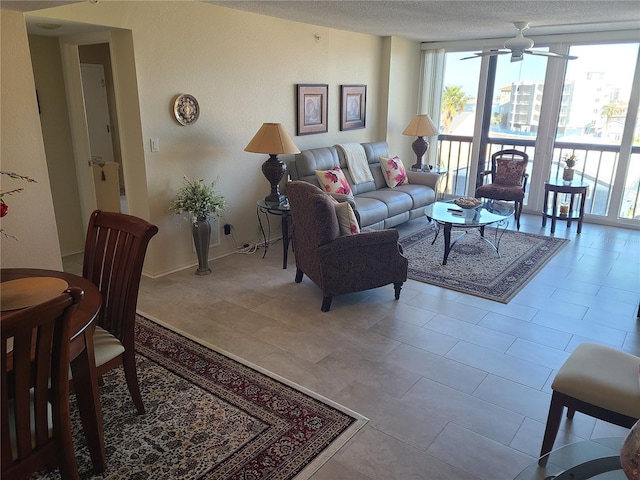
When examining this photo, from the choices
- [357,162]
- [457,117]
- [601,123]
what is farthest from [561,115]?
[357,162]

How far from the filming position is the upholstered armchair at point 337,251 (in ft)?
11.8

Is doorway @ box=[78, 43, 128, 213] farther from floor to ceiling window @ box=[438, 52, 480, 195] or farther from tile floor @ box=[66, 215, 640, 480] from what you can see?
floor to ceiling window @ box=[438, 52, 480, 195]

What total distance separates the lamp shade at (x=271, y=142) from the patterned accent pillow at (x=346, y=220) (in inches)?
42.1

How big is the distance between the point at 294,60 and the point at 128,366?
3.95 metres

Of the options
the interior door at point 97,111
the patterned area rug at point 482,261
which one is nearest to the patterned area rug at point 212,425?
the patterned area rug at point 482,261

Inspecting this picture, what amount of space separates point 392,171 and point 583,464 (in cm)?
462

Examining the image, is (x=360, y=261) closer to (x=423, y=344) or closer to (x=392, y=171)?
(x=423, y=344)

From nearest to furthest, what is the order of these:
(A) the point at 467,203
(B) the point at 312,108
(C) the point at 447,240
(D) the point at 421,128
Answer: (C) the point at 447,240 → (A) the point at 467,203 → (B) the point at 312,108 → (D) the point at 421,128

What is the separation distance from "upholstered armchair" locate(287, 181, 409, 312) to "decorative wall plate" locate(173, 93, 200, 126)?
1.23m

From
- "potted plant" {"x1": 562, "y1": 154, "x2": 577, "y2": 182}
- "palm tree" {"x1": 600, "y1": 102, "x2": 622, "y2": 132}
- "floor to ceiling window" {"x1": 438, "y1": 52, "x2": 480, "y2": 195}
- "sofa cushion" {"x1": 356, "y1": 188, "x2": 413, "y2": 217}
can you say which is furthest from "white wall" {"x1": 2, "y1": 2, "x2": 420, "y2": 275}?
"palm tree" {"x1": 600, "y1": 102, "x2": 622, "y2": 132}

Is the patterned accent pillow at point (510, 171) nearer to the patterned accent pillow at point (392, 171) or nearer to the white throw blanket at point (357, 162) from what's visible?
the patterned accent pillow at point (392, 171)

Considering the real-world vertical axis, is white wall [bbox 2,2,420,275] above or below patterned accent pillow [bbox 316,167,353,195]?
above

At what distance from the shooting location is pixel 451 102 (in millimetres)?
7156

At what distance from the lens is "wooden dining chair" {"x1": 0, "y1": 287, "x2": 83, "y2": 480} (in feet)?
4.46
